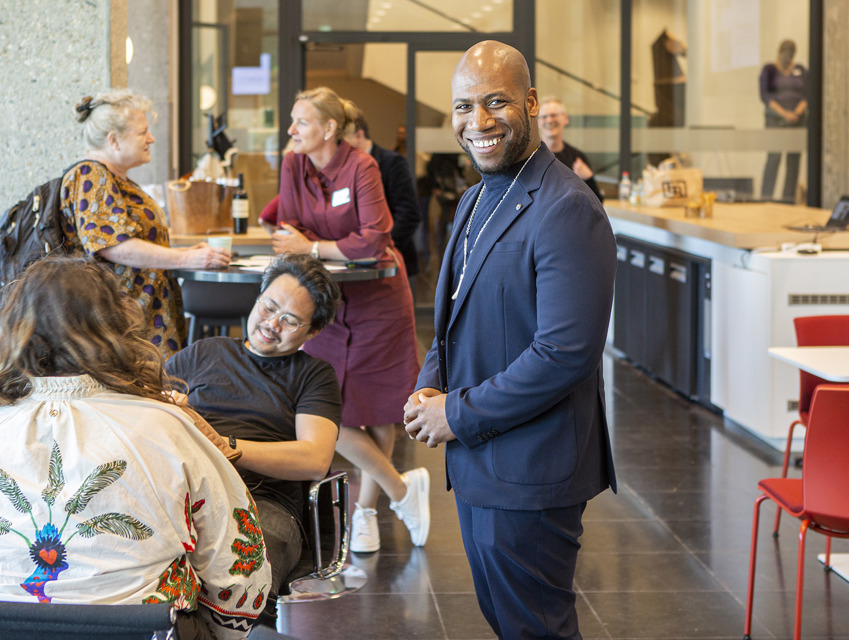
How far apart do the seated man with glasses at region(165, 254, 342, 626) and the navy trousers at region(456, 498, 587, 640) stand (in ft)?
1.97

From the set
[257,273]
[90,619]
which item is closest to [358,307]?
[257,273]

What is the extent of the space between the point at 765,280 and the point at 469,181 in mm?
4967

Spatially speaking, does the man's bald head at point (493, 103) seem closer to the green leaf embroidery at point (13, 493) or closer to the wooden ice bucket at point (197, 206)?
the green leaf embroidery at point (13, 493)

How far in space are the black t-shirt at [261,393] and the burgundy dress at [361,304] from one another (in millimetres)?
1117

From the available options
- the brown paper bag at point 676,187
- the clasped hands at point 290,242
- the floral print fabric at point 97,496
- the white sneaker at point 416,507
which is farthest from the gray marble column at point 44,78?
the brown paper bag at point 676,187

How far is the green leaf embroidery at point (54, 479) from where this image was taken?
158 cm

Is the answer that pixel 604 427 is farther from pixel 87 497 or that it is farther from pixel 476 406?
pixel 87 497

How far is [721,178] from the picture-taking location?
10.1 meters

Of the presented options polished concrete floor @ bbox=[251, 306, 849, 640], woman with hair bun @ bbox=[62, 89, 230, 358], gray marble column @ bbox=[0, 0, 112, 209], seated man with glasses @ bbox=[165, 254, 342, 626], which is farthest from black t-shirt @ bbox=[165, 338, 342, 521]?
gray marble column @ bbox=[0, 0, 112, 209]

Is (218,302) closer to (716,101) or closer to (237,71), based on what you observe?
(237,71)

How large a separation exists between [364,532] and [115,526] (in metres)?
2.21

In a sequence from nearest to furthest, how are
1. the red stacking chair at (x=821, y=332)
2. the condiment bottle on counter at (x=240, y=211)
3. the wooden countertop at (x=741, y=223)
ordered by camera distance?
the red stacking chair at (x=821, y=332)
the condiment bottle on counter at (x=240, y=211)
the wooden countertop at (x=741, y=223)

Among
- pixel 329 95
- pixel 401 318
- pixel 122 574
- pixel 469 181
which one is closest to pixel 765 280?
pixel 401 318

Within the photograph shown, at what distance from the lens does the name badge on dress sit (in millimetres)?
3834
